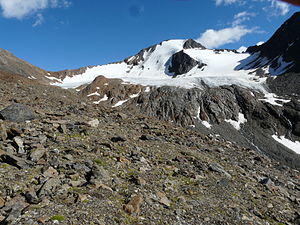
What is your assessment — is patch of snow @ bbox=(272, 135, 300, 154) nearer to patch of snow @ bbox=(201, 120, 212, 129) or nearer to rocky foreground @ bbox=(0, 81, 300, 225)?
patch of snow @ bbox=(201, 120, 212, 129)

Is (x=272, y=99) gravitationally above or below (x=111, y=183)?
above

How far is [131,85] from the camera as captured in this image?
87.2 m

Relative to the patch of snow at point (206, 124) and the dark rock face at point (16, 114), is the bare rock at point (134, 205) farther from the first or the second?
the patch of snow at point (206, 124)

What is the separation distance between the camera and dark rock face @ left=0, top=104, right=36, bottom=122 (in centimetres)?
1805

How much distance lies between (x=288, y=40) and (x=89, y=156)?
177 metres

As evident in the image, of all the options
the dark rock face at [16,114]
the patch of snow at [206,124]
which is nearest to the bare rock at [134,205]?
the dark rock face at [16,114]

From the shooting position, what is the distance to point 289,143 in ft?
213

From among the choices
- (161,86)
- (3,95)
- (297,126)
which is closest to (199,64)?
(161,86)

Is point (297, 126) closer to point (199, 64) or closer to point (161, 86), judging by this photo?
point (161, 86)

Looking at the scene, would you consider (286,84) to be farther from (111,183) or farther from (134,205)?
(134,205)

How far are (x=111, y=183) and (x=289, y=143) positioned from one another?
6705cm

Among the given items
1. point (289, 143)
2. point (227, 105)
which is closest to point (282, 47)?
point (227, 105)

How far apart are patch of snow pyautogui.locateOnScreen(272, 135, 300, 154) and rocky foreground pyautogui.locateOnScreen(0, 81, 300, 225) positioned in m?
51.4

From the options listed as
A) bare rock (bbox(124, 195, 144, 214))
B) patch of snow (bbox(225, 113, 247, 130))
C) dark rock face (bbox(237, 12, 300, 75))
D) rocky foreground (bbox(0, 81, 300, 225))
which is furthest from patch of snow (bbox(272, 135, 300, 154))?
dark rock face (bbox(237, 12, 300, 75))
